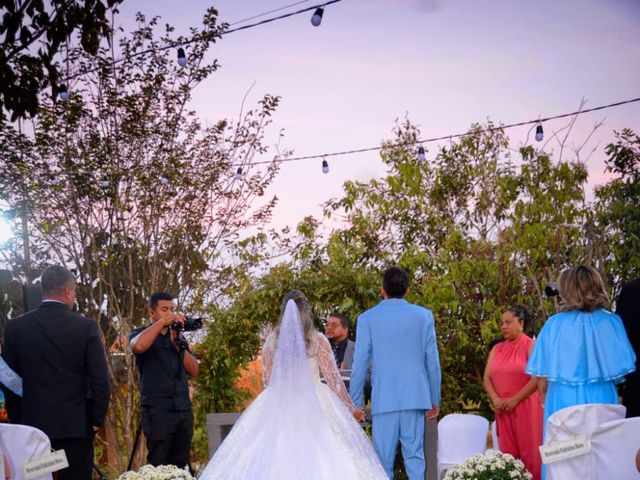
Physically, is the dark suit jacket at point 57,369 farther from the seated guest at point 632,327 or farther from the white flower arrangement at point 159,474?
the seated guest at point 632,327

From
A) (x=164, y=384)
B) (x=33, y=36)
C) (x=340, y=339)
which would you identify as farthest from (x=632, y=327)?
(x=33, y=36)

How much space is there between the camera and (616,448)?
3.98 m

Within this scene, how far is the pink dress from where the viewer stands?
6.59 metres

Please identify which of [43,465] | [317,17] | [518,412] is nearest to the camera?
[43,465]

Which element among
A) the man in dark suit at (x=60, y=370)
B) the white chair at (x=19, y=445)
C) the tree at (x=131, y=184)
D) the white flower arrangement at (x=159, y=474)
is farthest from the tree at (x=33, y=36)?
the tree at (x=131, y=184)

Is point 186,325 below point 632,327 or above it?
above

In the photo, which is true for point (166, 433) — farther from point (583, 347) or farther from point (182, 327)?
point (583, 347)

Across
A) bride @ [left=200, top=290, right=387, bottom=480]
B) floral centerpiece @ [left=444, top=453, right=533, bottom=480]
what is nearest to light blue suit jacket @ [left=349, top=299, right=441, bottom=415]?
bride @ [left=200, top=290, right=387, bottom=480]

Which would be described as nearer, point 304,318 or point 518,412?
point 304,318

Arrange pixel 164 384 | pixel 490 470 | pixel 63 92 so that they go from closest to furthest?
pixel 490 470, pixel 164 384, pixel 63 92

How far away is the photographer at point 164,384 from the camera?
6.04 meters

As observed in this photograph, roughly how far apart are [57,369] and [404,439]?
2.33 m

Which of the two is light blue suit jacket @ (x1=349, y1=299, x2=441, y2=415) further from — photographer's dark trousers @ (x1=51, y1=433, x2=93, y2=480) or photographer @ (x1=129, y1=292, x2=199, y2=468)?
photographer's dark trousers @ (x1=51, y1=433, x2=93, y2=480)

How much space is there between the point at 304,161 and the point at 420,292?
332 cm
